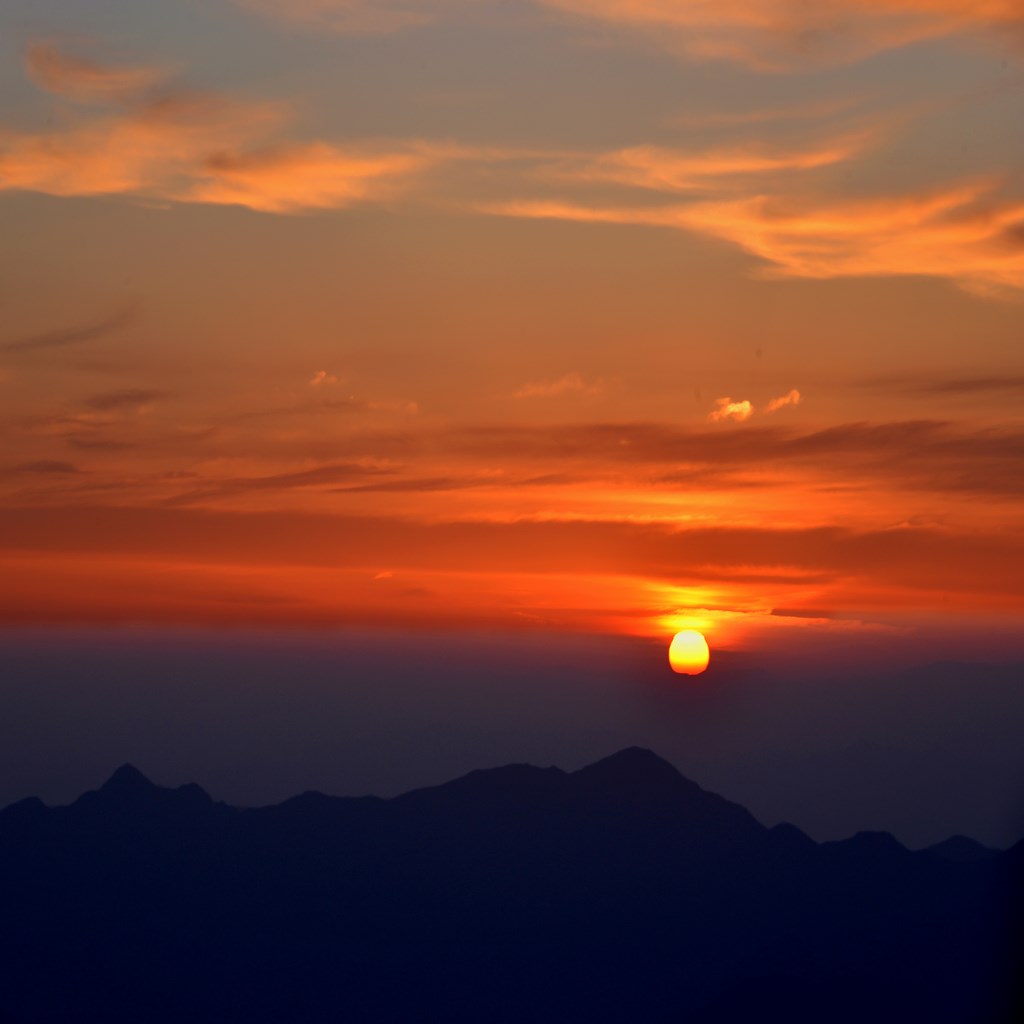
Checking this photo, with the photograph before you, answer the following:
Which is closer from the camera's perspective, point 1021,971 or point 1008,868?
point 1021,971

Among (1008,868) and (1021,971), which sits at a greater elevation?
(1008,868)

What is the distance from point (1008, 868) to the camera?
39.9 meters

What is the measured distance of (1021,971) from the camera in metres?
31.0

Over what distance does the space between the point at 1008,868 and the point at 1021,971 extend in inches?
369
